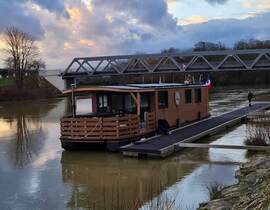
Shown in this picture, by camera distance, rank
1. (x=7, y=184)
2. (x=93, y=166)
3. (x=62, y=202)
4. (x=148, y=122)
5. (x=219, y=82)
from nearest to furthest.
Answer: (x=62, y=202) < (x=7, y=184) < (x=93, y=166) < (x=148, y=122) < (x=219, y=82)

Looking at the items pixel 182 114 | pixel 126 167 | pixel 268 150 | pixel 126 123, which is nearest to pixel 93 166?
pixel 126 167

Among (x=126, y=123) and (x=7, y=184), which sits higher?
(x=126, y=123)

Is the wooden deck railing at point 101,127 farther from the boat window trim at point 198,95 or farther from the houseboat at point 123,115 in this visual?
the boat window trim at point 198,95

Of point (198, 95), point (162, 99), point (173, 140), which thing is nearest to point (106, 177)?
point (173, 140)

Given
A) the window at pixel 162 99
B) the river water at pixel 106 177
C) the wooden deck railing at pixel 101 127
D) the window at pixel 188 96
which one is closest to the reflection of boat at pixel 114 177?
the river water at pixel 106 177

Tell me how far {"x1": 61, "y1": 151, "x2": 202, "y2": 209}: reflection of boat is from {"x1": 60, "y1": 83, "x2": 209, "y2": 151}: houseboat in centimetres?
83

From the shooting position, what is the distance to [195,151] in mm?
19781

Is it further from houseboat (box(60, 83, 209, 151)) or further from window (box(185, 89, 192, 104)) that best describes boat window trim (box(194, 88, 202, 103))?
houseboat (box(60, 83, 209, 151))

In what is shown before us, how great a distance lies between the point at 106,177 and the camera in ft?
52.3

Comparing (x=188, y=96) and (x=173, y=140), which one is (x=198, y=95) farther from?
(x=173, y=140)

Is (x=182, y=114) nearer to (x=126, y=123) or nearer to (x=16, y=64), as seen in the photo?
(x=126, y=123)

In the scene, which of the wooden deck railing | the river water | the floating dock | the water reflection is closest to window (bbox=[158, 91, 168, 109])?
the floating dock

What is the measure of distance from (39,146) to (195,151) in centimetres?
791

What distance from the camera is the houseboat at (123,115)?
19.9 meters
